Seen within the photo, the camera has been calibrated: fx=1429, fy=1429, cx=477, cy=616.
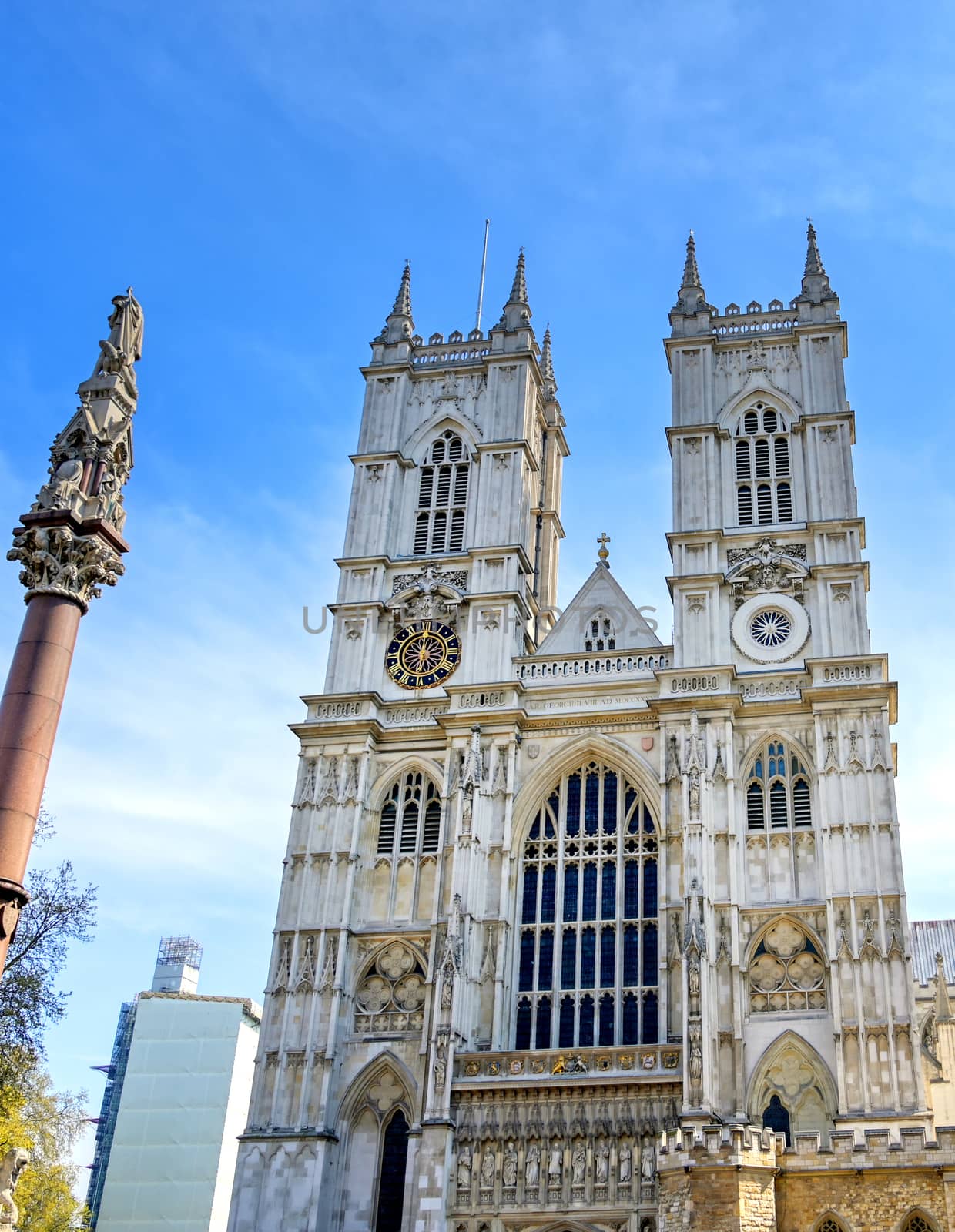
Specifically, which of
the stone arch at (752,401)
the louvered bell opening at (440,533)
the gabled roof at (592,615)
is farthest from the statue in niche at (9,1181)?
the stone arch at (752,401)

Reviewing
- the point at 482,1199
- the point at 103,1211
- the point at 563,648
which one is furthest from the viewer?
the point at 103,1211

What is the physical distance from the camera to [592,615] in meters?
42.0

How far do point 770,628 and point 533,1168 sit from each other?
15672mm

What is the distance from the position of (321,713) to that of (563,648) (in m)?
7.26

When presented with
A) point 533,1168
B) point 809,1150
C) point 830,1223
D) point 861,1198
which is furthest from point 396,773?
point 861,1198

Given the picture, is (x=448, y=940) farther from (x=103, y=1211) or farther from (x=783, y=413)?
(x=103, y=1211)

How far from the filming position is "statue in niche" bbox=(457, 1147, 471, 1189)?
32.5 m

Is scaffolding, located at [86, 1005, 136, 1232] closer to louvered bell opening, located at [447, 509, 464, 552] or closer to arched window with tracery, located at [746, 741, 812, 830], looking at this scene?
louvered bell opening, located at [447, 509, 464, 552]

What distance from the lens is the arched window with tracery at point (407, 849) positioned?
38.0 metres

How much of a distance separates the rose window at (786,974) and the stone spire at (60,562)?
21237 mm

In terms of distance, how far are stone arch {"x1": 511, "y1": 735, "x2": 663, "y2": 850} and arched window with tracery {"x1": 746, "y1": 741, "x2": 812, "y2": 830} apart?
2636 mm

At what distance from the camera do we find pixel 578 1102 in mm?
32781

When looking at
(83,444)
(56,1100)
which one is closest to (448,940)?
(56,1100)

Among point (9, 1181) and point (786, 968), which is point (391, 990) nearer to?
point (786, 968)
